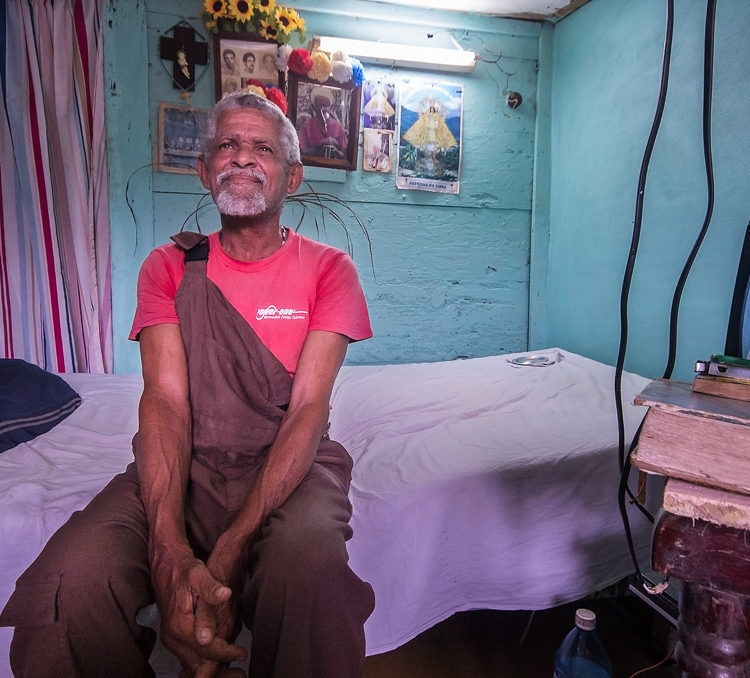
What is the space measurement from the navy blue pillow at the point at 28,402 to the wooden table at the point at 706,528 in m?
1.83

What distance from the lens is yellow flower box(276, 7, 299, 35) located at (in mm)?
2865

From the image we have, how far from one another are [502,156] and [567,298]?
40.7 inches

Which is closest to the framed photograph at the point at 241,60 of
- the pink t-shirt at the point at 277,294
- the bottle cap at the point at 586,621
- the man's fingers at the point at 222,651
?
the pink t-shirt at the point at 277,294

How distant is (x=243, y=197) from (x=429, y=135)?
83.0 inches

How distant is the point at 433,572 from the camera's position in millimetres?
1413

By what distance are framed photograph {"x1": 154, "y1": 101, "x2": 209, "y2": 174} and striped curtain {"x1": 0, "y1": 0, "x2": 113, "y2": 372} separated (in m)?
0.32

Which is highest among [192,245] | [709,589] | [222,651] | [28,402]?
[192,245]

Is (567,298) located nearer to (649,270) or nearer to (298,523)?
(649,270)

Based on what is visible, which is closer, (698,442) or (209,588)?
(698,442)

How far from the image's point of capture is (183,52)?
2.89 metres

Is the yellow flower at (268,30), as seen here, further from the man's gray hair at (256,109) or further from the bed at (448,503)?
the bed at (448,503)

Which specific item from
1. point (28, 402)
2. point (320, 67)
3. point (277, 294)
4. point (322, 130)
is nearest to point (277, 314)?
point (277, 294)

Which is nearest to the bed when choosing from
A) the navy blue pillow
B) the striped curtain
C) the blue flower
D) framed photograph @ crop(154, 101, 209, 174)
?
the navy blue pillow

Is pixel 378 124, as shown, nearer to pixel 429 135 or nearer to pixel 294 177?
pixel 429 135
